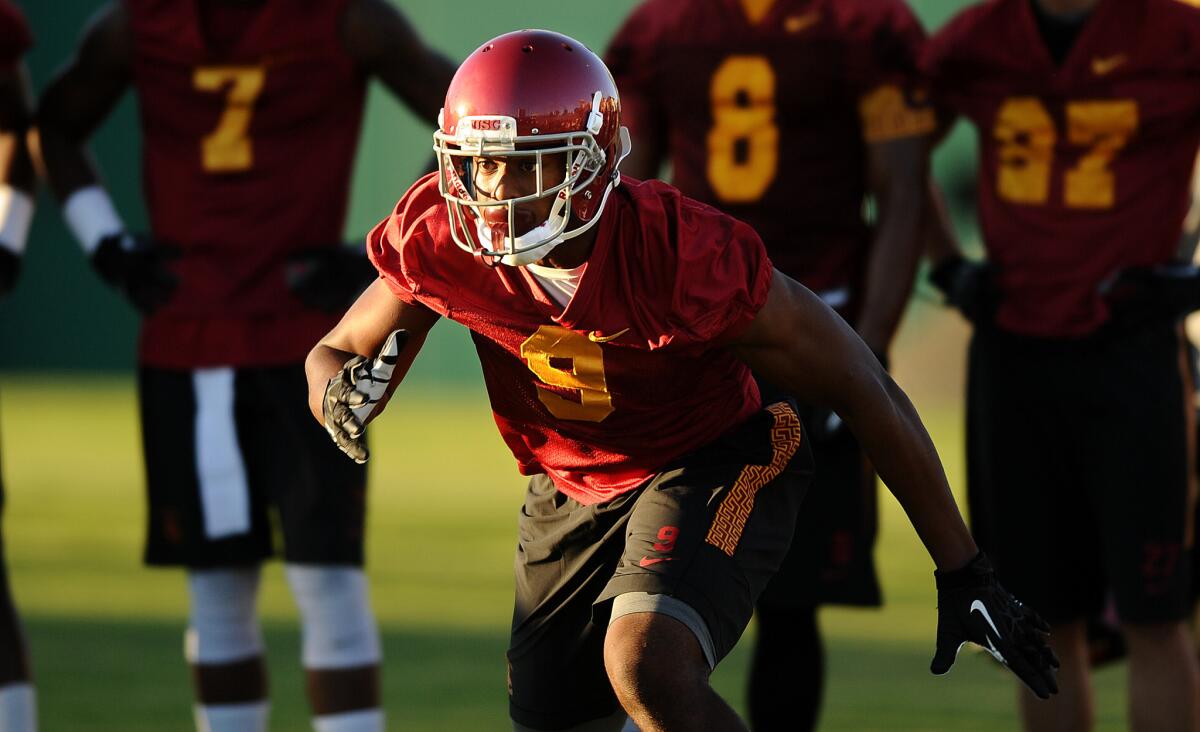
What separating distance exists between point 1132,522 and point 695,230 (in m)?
1.54

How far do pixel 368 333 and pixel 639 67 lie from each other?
63.1 inches

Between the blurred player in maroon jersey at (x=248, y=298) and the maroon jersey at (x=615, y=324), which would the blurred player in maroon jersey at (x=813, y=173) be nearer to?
the blurred player in maroon jersey at (x=248, y=298)

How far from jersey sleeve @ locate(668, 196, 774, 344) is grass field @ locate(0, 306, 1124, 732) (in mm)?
2477

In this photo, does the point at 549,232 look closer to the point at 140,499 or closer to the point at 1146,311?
the point at 1146,311

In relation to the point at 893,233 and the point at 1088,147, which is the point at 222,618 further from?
the point at 1088,147

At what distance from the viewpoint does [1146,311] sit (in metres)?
4.04

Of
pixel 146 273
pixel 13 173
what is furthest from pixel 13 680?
pixel 13 173

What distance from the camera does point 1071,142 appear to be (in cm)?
412

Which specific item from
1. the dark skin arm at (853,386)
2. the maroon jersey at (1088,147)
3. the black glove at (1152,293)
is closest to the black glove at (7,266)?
the dark skin arm at (853,386)

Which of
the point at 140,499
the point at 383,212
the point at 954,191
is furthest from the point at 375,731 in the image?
the point at 383,212

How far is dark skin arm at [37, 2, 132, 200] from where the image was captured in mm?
4387

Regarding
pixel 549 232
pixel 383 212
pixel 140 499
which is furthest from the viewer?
pixel 383 212

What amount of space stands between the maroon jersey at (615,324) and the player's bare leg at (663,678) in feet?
1.40

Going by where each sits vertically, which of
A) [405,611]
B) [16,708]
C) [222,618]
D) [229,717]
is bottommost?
[405,611]
